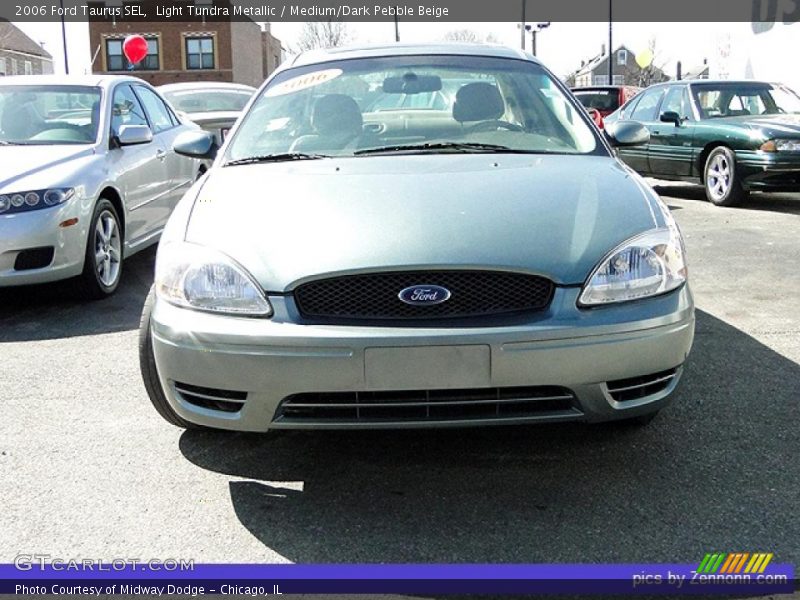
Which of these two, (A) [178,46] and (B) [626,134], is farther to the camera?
(A) [178,46]

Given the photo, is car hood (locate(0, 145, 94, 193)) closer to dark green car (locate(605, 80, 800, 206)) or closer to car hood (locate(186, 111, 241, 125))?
car hood (locate(186, 111, 241, 125))

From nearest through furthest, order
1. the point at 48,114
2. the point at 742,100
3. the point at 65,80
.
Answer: the point at 48,114 < the point at 65,80 < the point at 742,100

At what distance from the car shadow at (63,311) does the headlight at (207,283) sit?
2.46m

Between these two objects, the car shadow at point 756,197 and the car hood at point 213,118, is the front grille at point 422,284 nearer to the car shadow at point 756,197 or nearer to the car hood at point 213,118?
the car shadow at point 756,197

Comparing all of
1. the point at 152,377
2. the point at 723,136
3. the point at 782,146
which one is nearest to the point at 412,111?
the point at 152,377

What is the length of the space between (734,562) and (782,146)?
786cm

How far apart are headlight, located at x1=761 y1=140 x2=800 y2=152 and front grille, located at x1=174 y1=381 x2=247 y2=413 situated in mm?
8132

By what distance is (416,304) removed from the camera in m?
2.74

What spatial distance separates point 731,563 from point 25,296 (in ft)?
17.1

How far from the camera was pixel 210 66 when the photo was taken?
53281 mm

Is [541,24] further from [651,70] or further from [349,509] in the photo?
[349,509]

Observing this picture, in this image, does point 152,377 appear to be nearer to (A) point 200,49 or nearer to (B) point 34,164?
(B) point 34,164

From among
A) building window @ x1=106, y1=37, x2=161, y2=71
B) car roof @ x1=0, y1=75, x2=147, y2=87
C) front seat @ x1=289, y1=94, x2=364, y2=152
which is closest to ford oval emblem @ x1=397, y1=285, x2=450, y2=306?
front seat @ x1=289, y1=94, x2=364, y2=152

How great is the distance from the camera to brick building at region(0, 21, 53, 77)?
5622 cm
